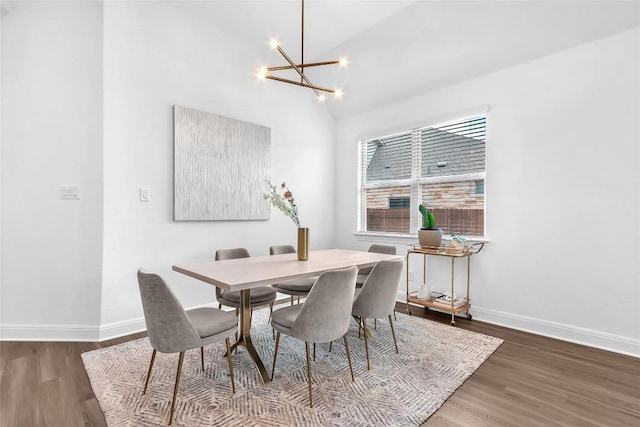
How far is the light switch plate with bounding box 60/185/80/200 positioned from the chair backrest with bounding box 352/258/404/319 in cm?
260

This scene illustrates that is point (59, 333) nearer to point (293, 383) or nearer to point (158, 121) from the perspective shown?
point (158, 121)

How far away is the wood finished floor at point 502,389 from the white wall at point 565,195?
42 cm

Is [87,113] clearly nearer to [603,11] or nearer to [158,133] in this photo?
[158,133]

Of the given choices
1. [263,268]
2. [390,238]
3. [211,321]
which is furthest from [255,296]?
[390,238]

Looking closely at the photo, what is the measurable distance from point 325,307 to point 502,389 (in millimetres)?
1285

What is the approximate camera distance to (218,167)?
3496 millimetres

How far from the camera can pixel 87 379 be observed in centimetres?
212

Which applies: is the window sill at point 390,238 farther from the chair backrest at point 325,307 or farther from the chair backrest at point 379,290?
the chair backrest at point 325,307

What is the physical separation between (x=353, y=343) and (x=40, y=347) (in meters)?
A: 2.60

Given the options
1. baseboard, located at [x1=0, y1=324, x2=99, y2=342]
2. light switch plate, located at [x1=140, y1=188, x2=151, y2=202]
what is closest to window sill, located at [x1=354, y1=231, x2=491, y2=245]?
light switch plate, located at [x1=140, y1=188, x2=151, y2=202]

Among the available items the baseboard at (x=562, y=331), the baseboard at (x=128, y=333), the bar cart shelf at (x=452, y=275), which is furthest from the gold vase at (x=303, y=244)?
the baseboard at (x=562, y=331)

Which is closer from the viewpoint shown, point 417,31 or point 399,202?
point 417,31

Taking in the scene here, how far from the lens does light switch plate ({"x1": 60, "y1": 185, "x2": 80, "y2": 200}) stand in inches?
109

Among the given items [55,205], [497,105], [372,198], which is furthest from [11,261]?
[497,105]
